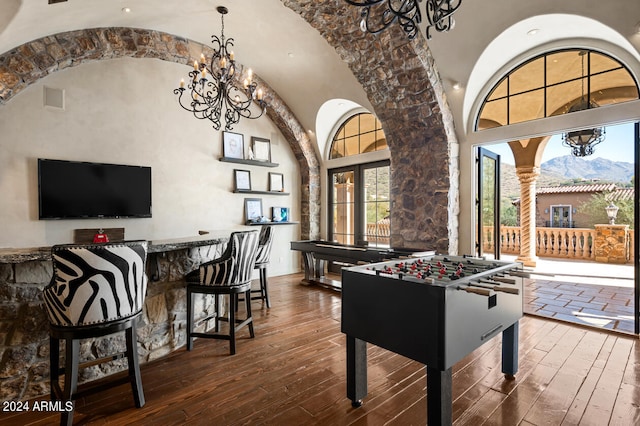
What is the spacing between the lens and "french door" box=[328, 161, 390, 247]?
580 centimetres

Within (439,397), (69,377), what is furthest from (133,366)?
(439,397)

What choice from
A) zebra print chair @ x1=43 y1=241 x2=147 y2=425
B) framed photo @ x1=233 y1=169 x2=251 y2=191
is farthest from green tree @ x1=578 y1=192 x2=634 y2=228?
zebra print chair @ x1=43 y1=241 x2=147 y2=425

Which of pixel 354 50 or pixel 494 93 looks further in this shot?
pixel 494 93

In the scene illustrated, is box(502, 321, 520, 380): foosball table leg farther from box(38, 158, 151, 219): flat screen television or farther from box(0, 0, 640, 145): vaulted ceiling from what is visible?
box(38, 158, 151, 219): flat screen television

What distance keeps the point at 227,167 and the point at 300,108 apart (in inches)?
73.2

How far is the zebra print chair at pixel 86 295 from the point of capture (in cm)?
170

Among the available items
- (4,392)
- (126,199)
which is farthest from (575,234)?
(4,392)

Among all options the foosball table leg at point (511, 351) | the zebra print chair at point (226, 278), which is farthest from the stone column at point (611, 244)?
the zebra print chair at point (226, 278)

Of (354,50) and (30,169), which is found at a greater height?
(354,50)

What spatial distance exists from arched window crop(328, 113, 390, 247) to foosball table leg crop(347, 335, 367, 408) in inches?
140

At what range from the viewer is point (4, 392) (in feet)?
6.59

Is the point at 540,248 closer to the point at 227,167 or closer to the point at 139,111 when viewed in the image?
the point at 227,167

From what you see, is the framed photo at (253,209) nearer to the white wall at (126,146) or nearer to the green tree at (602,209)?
the white wall at (126,146)

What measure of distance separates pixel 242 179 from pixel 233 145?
0.62 metres
